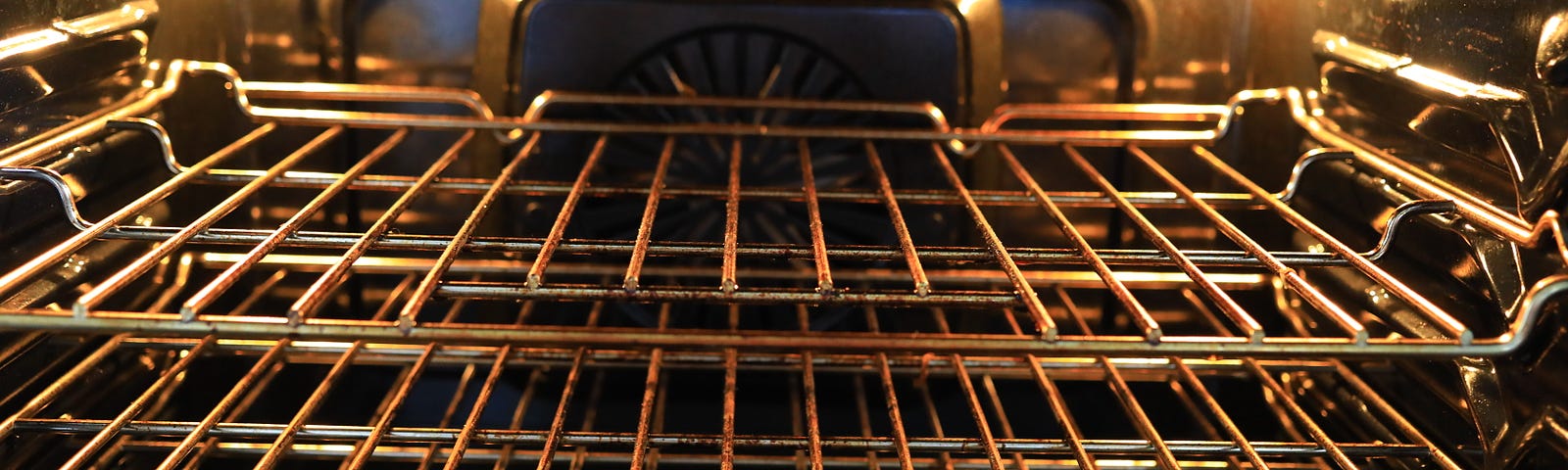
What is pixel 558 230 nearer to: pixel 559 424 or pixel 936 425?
pixel 559 424

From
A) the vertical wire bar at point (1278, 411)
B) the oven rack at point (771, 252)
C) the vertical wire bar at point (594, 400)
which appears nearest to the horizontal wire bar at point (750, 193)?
the oven rack at point (771, 252)

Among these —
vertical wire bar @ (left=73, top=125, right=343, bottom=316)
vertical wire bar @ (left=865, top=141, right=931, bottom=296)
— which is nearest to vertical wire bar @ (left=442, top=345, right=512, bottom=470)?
vertical wire bar @ (left=73, top=125, right=343, bottom=316)

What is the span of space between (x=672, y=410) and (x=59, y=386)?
1.89ft

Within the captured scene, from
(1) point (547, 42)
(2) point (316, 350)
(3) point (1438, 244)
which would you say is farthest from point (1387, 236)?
(2) point (316, 350)

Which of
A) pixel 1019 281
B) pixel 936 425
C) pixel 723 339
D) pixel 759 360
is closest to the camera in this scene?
pixel 723 339

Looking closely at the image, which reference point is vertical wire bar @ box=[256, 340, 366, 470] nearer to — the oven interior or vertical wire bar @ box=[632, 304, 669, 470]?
the oven interior

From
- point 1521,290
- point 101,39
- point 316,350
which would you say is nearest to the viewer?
point 1521,290

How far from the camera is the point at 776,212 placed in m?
1.32

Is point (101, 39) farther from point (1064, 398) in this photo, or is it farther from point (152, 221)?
point (1064, 398)

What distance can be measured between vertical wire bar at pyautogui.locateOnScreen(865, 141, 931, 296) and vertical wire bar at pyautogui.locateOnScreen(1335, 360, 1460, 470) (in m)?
0.39

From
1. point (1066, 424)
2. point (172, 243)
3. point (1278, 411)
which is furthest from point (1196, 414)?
point (172, 243)

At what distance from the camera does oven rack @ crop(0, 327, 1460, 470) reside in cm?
94

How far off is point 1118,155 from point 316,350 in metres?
0.87

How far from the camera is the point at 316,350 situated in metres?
1.18
